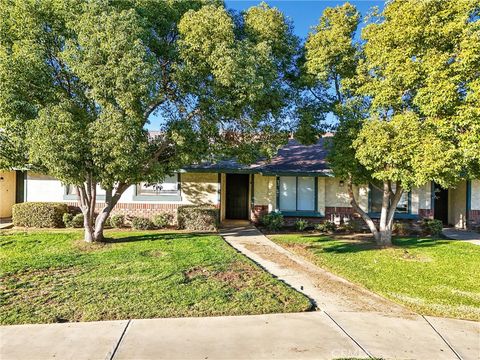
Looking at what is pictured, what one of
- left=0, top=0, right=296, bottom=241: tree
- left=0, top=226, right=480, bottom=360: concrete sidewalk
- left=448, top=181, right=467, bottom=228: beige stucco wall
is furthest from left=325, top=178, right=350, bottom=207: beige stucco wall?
left=0, top=226, right=480, bottom=360: concrete sidewalk

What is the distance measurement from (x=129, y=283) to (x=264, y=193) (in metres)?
10.4

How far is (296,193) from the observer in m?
16.6

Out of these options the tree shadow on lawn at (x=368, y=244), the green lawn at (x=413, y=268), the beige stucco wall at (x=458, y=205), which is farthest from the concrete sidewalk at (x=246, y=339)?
the beige stucco wall at (x=458, y=205)

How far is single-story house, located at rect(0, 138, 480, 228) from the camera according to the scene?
1600cm

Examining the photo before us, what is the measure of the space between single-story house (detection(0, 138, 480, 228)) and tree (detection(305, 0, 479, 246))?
5327 millimetres

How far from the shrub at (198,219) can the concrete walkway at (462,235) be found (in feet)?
33.8

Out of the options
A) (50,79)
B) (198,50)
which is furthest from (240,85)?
(50,79)

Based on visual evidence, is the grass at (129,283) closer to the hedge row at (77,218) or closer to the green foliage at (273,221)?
the hedge row at (77,218)

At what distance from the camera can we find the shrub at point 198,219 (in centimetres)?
1447

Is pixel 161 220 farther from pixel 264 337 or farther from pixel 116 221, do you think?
pixel 264 337

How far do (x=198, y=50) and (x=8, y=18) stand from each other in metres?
5.15

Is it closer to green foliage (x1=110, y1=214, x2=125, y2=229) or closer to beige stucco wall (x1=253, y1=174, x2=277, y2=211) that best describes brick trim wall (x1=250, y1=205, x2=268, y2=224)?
beige stucco wall (x1=253, y1=174, x2=277, y2=211)

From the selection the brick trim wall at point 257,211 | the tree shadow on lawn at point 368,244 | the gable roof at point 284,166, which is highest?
the gable roof at point 284,166

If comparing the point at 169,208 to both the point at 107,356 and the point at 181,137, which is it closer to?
the point at 181,137
